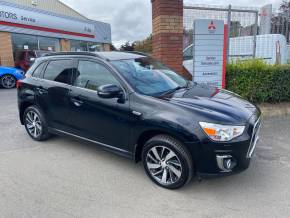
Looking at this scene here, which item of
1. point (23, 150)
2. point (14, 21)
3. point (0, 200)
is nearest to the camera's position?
point (0, 200)

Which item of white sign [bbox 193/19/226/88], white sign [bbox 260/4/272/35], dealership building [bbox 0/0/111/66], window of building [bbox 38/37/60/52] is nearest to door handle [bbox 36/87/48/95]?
white sign [bbox 193/19/226/88]

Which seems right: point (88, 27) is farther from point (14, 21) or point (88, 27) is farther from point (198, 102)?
point (198, 102)

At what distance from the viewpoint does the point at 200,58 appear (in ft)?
20.0

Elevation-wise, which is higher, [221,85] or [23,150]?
[221,85]

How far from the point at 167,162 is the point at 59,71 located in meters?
2.45

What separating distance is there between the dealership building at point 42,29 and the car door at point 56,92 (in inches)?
326

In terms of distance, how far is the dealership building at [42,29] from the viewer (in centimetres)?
1616

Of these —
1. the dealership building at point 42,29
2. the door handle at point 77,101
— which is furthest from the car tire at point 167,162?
the dealership building at point 42,29

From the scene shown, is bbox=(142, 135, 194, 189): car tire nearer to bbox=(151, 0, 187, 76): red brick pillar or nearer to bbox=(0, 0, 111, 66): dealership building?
bbox=(151, 0, 187, 76): red brick pillar

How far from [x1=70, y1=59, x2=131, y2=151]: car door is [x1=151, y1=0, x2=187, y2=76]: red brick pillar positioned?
3.00 m

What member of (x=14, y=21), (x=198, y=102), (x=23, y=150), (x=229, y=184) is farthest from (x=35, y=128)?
(x=14, y=21)

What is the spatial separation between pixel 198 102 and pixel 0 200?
2.62 meters

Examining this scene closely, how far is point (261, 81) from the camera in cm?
603

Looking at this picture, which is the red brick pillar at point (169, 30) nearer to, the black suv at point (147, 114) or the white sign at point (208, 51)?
the white sign at point (208, 51)
